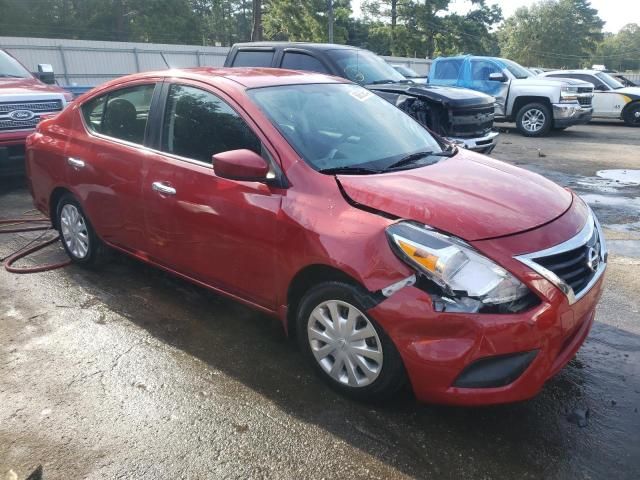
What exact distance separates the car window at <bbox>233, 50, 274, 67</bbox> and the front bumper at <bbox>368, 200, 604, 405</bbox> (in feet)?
21.8

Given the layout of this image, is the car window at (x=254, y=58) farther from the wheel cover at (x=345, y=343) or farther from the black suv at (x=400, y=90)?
the wheel cover at (x=345, y=343)

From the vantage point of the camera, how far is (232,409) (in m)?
2.85

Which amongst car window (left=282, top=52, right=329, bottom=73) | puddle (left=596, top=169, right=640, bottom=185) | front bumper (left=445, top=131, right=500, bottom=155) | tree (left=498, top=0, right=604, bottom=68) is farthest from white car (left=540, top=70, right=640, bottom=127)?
tree (left=498, top=0, right=604, bottom=68)

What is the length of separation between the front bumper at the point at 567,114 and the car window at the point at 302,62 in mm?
8366

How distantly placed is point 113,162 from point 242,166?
155 cm

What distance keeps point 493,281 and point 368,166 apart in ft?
3.68

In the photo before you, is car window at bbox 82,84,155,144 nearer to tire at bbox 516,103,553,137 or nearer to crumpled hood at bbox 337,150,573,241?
crumpled hood at bbox 337,150,573,241

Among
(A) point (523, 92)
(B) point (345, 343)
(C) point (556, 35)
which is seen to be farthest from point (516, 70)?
(C) point (556, 35)

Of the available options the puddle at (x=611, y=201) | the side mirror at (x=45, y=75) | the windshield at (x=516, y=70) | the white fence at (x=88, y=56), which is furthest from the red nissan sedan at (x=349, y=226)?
the white fence at (x=88, y=56)

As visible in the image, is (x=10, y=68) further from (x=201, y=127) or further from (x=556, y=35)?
(x=556, y=35)

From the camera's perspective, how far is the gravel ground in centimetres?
246

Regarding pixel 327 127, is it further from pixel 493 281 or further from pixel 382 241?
pixel 493 281

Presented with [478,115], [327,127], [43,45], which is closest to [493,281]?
[327,127]

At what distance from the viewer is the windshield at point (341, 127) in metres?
3.19
